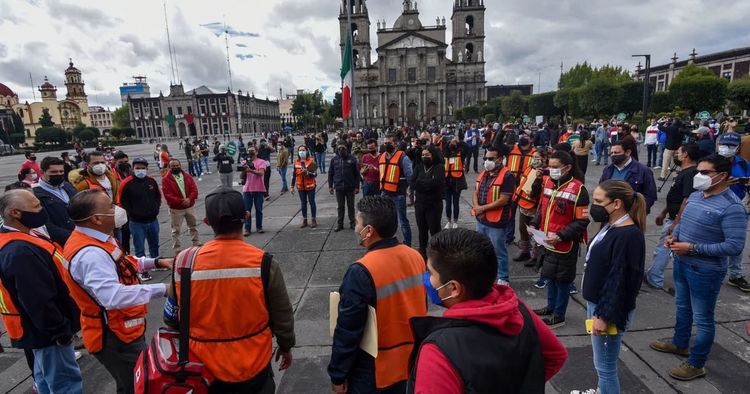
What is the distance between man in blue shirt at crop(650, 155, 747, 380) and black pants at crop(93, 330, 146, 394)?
4229 mm

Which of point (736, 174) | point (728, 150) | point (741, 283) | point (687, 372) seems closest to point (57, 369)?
point (687, 372)

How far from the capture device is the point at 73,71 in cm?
9888

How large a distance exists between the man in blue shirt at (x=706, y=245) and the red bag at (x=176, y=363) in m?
3.70

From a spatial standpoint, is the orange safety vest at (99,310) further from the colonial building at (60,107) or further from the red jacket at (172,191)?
the colonial building at (60,107)

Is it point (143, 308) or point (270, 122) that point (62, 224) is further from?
point (270, 122)

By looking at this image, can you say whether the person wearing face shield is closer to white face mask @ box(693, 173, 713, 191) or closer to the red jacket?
white face mask @ box(693, 173, 713, 191)

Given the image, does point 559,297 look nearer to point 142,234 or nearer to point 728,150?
point 728,150

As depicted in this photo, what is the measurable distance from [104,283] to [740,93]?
38324 mm

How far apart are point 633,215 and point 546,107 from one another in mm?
51709

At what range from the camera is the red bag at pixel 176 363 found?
1874 millimetres

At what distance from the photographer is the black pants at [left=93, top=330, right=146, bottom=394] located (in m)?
2.52

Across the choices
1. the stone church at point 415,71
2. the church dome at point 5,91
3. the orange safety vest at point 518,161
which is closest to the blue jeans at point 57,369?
the orange safety vest at point 518,161

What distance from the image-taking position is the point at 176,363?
1931 mm

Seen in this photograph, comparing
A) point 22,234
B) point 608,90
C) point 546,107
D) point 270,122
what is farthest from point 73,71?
point 22,234
